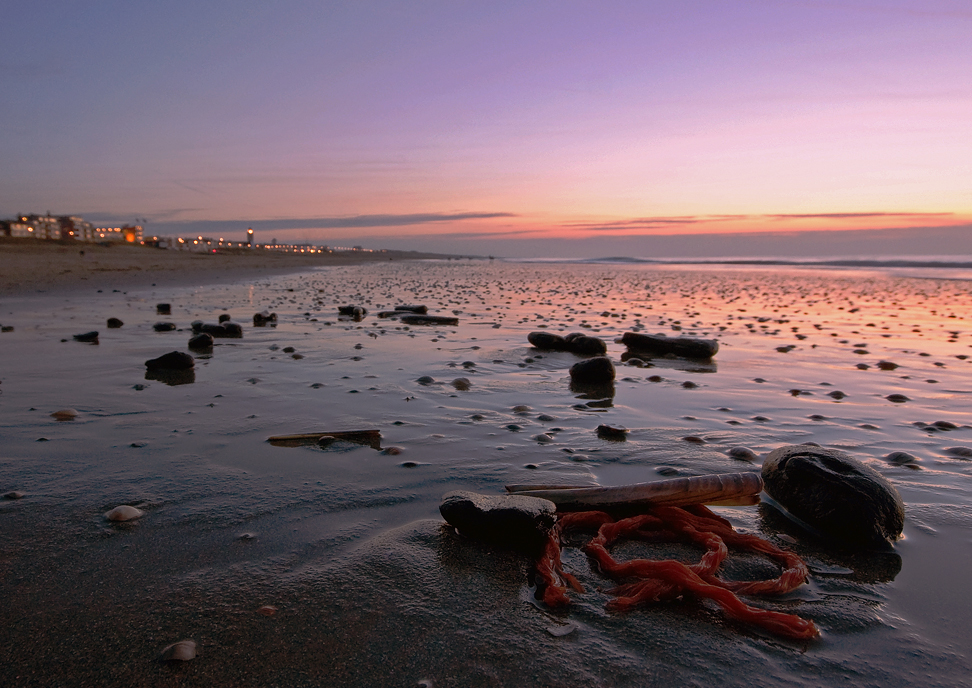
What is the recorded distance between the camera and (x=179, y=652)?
219 centimetres

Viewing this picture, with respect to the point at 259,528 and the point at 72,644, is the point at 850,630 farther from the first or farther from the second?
the point at 72,644

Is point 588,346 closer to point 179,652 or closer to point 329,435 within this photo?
point 329,435

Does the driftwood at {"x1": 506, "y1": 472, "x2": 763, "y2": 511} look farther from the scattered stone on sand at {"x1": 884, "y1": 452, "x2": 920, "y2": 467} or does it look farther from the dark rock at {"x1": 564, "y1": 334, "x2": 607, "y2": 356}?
the dark rock at {"x1": 564, "y1": 334, "x2": 607, "y2": 356}

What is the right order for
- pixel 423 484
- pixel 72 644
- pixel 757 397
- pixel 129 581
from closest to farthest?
pixel 72 644 < pixel 129 581 < pixel 423 484 < pixel 757 397

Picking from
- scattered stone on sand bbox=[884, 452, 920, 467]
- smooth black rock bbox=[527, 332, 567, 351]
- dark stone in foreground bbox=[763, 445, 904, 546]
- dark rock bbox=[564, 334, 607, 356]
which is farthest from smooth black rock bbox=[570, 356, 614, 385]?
dark stone in foreground bbox=[763, 445, 904, 546]

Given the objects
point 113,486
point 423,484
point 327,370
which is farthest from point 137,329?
point 423,484

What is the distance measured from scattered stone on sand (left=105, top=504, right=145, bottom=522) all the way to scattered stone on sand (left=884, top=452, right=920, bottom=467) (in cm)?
546

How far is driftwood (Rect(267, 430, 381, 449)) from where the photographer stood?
187 inches

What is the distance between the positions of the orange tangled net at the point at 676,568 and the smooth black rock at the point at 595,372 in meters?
3.83

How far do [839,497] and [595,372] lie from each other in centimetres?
405

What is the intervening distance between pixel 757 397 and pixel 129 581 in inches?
252

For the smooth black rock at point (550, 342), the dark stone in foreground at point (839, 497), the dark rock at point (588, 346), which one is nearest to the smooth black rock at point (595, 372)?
the dark rock at point (588, 346)

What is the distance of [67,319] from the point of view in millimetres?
12352

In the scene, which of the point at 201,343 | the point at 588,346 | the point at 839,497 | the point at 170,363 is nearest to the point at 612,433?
the point at 839,497
